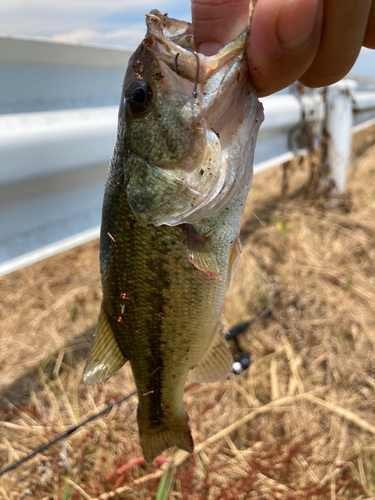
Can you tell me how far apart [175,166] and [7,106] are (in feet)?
3.00

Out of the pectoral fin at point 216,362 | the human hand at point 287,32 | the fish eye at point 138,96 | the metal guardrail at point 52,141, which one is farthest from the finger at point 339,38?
the metal guardrail at point 52,141

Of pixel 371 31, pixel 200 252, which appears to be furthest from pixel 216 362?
pixel 371 31

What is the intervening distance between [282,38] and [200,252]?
0.57 m

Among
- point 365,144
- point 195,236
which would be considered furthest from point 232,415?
point 365,144

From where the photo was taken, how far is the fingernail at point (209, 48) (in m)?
0.91

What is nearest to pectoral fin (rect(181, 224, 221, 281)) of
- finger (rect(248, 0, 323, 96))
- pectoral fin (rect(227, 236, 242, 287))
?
pectoral fin (rect(227, 236, 242, 287))

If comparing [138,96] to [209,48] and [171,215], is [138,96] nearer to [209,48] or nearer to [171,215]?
[209,48]

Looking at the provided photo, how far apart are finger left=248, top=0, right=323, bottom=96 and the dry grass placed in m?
0.80

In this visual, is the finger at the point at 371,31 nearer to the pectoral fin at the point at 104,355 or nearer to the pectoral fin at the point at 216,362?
the pectoral fin at the point at 216,362

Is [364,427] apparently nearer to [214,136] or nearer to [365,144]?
[214,136]

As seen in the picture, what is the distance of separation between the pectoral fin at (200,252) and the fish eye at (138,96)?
354 millimetres

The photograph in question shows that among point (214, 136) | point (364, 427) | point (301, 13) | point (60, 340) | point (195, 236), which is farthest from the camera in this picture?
point (60, 340)

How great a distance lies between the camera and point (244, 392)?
7.50ft

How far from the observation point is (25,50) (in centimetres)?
147
